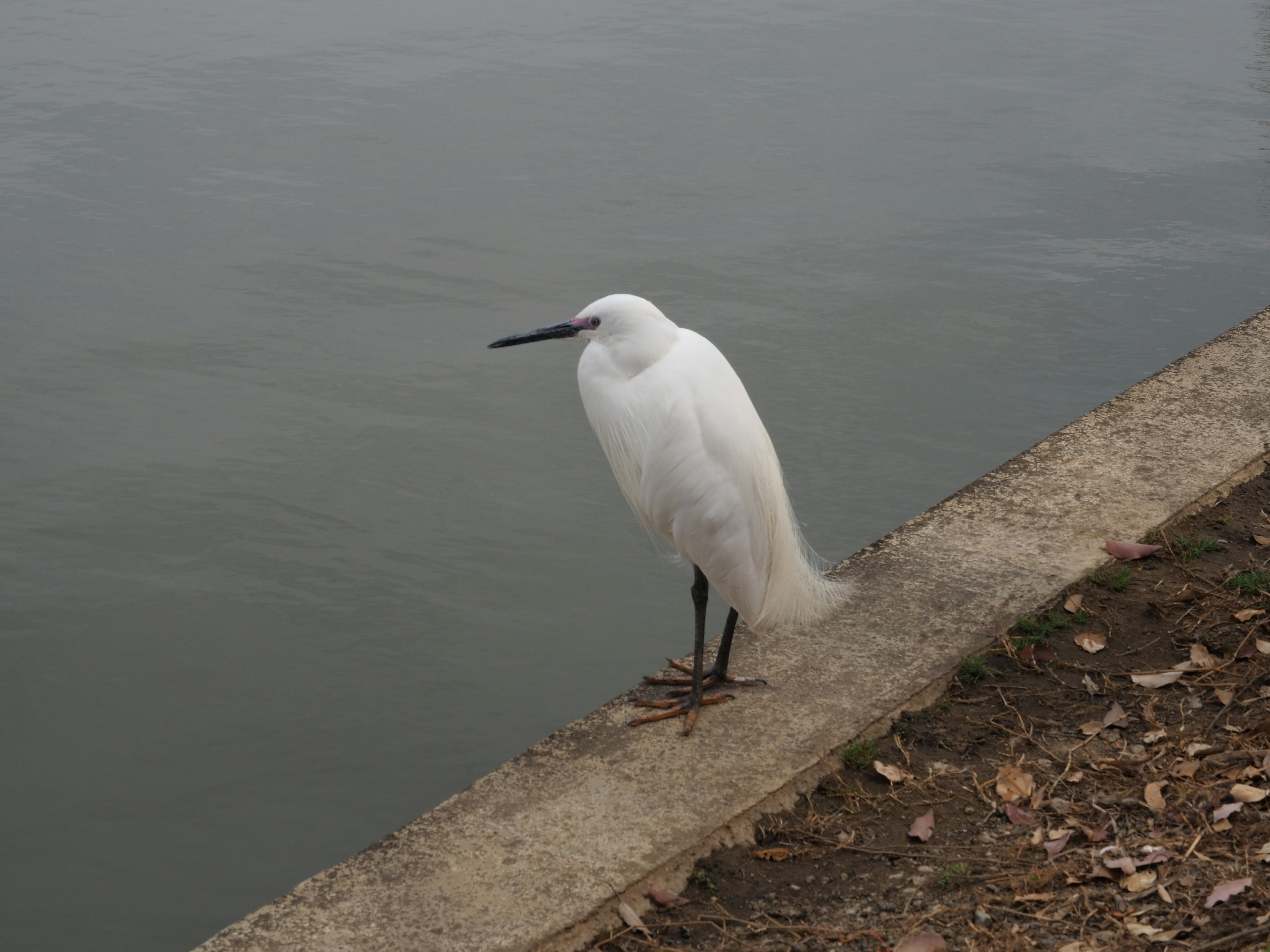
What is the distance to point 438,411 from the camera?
226 inches

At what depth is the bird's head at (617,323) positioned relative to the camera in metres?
3.00

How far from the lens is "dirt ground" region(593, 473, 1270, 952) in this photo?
→ 2.51 meters

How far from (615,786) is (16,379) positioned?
4.37 metres

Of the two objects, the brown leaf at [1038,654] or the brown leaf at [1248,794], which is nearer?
the brown leaf at [1248,794]

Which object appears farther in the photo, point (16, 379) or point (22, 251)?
point (22, 251)

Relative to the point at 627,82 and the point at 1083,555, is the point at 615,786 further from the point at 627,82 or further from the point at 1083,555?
the point at 627,82

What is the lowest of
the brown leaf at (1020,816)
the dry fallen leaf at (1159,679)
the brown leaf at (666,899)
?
the brown leaf at (666,899)

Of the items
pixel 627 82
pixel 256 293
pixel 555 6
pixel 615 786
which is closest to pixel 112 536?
pixel 256 293

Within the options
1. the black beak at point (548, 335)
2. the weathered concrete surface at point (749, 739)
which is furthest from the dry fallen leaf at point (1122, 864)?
the black beak at point (548, 335)

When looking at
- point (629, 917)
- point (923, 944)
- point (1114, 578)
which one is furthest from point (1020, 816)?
point (1114, 578)

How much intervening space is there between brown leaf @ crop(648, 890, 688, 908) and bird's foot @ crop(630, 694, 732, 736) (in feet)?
1.82

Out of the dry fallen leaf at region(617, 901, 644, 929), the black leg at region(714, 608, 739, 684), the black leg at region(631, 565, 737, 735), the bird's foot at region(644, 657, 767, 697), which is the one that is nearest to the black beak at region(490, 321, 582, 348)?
the black leg at region(631, 565, 737, 735)

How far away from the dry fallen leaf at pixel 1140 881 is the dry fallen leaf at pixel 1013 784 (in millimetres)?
366

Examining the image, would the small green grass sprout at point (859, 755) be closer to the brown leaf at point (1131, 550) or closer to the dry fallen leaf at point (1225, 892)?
the dry fallen leaf at point (1225, 892)
